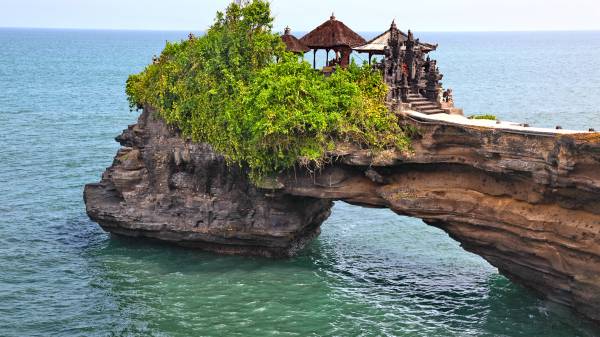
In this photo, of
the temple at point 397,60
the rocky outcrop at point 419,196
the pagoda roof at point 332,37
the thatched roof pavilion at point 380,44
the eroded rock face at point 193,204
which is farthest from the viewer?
the pagoda roof at point 332,37

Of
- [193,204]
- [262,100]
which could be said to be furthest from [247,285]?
[262,100]

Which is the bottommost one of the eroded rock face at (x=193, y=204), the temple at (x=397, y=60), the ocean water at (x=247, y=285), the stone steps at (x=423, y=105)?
the ocean water at (x=247, y=285)

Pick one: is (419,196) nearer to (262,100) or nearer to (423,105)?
(423,105)

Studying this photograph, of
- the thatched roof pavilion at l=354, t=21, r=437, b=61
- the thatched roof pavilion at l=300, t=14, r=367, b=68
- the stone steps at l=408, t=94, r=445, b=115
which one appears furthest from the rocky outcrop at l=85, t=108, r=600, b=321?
the thatched roof pavilion at l=300, t=14, r=367, b=68

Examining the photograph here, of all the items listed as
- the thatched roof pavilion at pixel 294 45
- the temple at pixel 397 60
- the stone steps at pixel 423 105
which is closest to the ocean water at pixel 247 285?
the stone steps at pixel 423 105

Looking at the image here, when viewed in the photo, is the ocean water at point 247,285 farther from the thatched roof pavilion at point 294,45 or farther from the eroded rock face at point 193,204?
the thatched roof pavilion at point 294,45

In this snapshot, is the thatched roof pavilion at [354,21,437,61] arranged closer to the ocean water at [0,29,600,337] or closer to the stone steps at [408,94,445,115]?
the stone steps at [408,94,445,115]

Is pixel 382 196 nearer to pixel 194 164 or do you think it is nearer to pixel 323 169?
pixel 323 169
